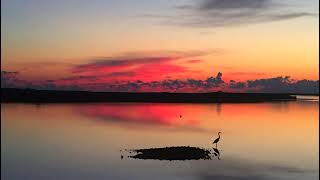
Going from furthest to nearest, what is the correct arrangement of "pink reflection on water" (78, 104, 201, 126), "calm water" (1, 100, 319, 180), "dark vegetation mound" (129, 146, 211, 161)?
"pink reflection on water" (78, 104, 201, 126) < "dark vegetation mound" (129, 146, 211, 161) < "calm water" (1, 100, 319, 180)

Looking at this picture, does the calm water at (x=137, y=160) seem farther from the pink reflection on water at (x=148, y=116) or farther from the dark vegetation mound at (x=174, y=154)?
the pink reflection on water at (x=148, y=116)

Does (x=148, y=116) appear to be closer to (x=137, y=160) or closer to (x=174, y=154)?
(x=174, y=154)

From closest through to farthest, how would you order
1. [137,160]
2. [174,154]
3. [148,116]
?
[137,160] → [174,154] → [148,116]

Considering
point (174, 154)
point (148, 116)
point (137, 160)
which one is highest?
point (148, 116)

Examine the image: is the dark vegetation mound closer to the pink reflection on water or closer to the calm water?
the calm water

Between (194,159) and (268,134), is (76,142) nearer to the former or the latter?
(194,159)

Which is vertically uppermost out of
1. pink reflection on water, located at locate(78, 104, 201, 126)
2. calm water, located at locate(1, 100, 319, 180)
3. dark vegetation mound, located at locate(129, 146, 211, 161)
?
pink reflection on water, located at locate(78, 104, 201, 126)

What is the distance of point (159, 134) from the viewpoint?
152 ft

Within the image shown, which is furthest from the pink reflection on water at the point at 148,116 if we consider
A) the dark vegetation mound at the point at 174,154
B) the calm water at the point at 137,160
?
the dark vegetation mound at the point at 174,154

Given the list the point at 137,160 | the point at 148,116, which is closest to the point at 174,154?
the point at 137,160

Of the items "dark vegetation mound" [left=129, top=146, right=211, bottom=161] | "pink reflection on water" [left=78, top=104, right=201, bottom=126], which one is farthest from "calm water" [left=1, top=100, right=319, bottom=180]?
"pink reflection on water" [left=78, top=104, right=201, bottom=126]

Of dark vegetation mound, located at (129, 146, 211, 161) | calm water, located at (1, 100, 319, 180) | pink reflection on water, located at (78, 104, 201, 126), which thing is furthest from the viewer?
pink reflection on water, located at (78, 104, 201, 126)

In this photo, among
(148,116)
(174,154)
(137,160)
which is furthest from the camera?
(148,116)

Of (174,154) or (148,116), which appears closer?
(174,154)
